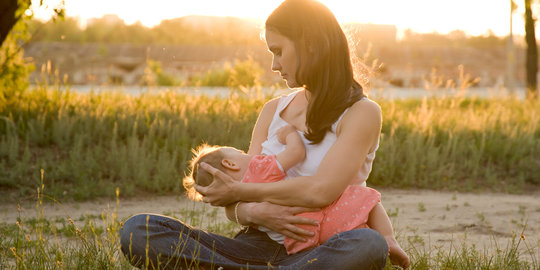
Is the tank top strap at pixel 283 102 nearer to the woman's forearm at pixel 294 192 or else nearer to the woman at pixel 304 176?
the woman at pixel 304 176

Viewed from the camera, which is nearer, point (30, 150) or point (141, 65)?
point (30, 150)

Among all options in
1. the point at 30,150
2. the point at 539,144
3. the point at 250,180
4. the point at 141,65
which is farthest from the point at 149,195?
the point at 141,65

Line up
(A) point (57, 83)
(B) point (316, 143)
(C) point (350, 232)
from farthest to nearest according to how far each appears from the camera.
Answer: (A) point (57, 83)
(B) point (316, 143)
(C) point (350, 232)

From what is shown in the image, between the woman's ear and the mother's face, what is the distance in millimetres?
481

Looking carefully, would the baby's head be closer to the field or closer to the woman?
the woman

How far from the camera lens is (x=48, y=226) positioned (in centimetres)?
465

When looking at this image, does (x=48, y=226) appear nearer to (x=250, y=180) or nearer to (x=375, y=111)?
(x=250, y=180)

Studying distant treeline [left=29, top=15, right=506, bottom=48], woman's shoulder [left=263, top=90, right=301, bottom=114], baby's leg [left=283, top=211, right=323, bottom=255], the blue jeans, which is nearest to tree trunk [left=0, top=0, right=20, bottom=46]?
woman's shoulder [left=263, top=90, right=301, bottom=114]

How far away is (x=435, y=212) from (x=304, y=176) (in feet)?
10.5

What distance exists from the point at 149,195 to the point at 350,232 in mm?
3961

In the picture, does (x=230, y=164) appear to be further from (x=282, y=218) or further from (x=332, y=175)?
(x=332, y=175)

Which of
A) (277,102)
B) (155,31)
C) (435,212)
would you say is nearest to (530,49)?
(435,212)

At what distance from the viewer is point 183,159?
681 cm

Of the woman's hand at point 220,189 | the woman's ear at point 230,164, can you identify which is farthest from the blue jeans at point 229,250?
the woman's ear at point 230,164
